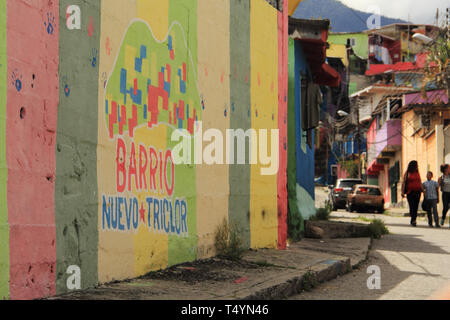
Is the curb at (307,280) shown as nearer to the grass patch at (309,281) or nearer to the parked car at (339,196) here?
the grass patch at (309,281)

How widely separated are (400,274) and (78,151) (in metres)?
4.77

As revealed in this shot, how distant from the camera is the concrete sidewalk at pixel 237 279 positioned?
200 inches

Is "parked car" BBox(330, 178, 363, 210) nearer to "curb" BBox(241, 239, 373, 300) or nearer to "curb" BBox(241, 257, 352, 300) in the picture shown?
"curb" BBox(241, 239, 373, 300)

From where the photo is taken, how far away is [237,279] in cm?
616

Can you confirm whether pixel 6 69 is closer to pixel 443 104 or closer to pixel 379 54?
pixel 443 104

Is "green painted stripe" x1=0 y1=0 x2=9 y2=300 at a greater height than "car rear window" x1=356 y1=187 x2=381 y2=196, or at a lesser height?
greater

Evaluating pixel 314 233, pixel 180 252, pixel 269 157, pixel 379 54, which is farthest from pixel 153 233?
pixel 379 54

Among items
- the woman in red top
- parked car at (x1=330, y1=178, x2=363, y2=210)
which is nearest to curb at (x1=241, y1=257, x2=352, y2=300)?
the woman in red top

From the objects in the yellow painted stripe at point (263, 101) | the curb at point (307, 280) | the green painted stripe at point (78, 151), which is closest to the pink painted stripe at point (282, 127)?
the yellow painted stripe at point (263, 101)

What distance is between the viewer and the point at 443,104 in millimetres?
29844

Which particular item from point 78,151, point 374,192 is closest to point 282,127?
point 78,151

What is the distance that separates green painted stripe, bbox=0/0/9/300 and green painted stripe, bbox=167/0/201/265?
2.60m

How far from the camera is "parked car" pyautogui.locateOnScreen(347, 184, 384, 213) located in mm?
30031

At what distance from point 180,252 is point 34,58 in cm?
303
